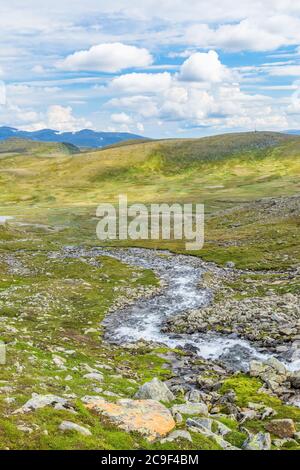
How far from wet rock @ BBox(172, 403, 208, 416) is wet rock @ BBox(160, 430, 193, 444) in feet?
9.15

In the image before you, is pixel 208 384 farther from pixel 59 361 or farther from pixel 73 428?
pixel 73 428

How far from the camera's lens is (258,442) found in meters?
18.5

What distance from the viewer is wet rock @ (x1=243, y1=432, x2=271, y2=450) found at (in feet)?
59.8

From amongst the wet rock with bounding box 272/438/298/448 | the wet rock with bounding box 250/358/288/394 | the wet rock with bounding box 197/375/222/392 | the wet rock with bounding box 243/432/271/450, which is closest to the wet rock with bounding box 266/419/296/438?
the wet rock with bounding box 272/438/298/448

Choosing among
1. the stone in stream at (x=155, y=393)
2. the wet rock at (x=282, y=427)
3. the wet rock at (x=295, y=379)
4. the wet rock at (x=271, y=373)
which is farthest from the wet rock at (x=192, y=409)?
the wet rock at (x=295, y=379)

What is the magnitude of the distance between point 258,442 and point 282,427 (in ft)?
8.95

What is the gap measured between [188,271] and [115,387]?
44.5 m

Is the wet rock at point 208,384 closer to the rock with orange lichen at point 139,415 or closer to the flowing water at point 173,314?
the flowing water at point 173,314

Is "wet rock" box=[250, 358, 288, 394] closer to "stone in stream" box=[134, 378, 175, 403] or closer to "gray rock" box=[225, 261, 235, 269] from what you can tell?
"stone in stream" box=[134, 378, 175, 403]

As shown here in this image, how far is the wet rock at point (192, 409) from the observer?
21388 millimetres

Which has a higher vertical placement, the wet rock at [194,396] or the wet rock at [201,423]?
the wet rock at [201,423]

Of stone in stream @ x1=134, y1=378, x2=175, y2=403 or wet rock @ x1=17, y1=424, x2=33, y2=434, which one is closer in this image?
wet rock @ x1=17, y1=424, x2=33, y2=434

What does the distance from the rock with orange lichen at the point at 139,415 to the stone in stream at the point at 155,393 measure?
1555 mm

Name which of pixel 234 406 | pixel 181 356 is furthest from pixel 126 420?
pixel 181 356
